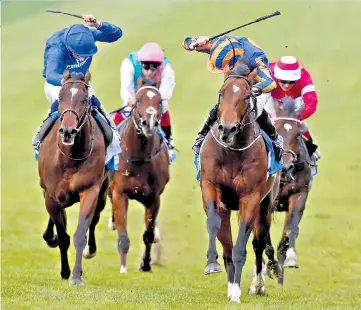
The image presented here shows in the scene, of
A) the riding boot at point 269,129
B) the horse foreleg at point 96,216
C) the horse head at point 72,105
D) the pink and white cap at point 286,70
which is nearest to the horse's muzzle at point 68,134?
the horse head at point 72,105

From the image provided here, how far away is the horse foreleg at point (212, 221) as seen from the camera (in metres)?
10.1

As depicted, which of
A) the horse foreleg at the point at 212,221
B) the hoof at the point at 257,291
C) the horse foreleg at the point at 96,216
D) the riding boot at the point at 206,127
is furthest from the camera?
the horse foreleg at the point at 96,216

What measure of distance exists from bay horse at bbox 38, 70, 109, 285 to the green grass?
67 centimetres

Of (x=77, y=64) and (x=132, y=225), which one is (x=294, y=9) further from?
(x=77, y=64)

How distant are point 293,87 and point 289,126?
81cm

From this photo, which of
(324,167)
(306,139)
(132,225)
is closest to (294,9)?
(324,167)

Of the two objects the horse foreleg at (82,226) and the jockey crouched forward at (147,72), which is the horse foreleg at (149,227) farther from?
the horse foreleg at (82,226)

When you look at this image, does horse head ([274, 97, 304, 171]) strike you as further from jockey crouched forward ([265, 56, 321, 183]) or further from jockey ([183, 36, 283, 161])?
jockey ([183, 36, 283, 161])

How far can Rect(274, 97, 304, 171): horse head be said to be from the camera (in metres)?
14.5

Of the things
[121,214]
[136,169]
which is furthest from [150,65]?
[121,214]

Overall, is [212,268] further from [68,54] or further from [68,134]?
[68,54]

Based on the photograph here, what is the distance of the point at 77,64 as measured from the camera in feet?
41.1

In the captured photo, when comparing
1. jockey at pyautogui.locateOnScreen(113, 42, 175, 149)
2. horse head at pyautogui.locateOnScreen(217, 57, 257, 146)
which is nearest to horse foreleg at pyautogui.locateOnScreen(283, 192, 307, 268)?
jockey at pyautogui.locateOnScreen(113, 42, 175, 149)

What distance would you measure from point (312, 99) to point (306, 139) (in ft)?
2.78
